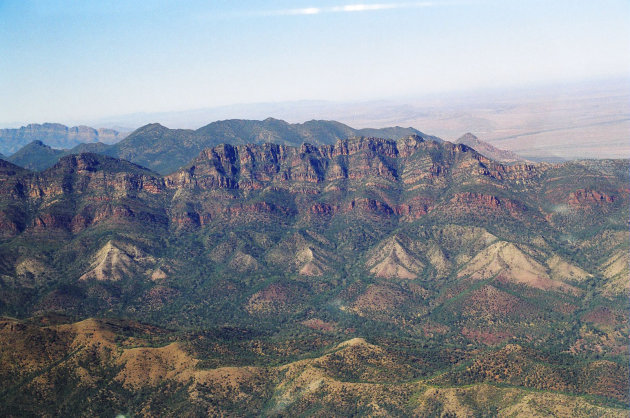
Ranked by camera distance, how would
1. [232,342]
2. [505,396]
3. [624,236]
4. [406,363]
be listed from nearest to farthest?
[505,396], [406,363], [232,342], [624,236]

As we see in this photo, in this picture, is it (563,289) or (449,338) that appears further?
(563,289)

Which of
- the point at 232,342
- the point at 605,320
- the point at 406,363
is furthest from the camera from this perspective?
the point at 605,320

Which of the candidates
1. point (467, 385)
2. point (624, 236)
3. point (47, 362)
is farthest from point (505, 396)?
point (624, 236)

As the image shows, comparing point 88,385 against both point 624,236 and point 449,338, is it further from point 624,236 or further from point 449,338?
point 624,236

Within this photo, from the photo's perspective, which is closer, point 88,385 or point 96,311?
point 88,385

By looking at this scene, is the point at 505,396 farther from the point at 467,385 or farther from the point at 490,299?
the point at 490,299

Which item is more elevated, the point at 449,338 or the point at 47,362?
the point at 47,362

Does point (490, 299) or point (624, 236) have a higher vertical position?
point (624, 236)

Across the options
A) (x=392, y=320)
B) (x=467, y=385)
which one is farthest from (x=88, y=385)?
(x=392, y=320)

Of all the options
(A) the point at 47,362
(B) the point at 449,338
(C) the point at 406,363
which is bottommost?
Result: (B) the point at 449,338
